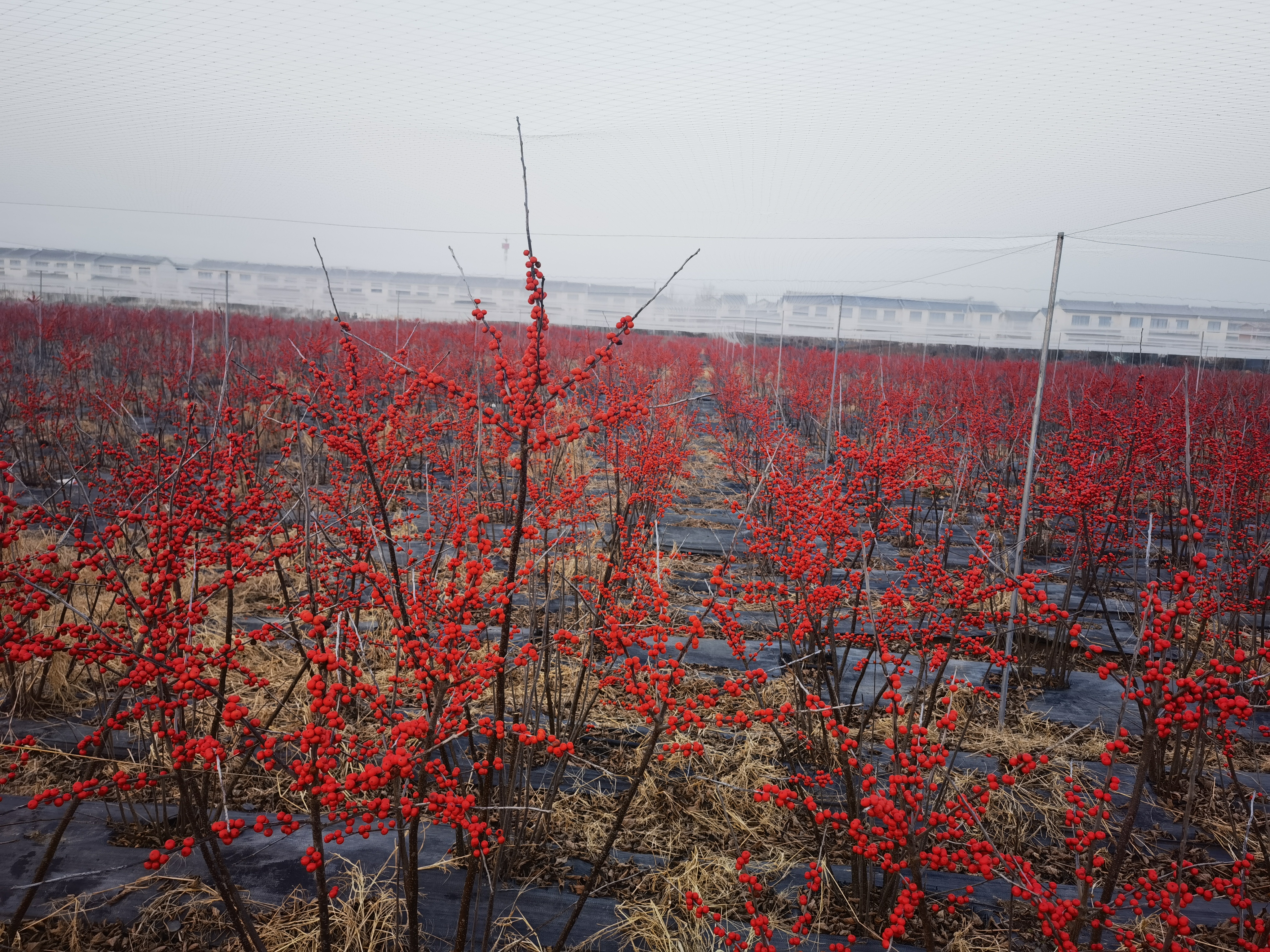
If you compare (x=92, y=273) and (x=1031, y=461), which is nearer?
(x=1031, y=461)

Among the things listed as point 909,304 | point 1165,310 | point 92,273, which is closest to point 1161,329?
point 1165,310

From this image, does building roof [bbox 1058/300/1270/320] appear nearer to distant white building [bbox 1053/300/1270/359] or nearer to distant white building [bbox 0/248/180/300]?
distant white building [bbox 1053/300/1270/359]

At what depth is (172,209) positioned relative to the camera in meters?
10.6

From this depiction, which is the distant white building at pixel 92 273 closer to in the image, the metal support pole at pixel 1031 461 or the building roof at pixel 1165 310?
the metal support pole at pixel 1031 461

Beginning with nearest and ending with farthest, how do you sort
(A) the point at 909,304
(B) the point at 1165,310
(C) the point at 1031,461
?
(C) the point at 1031,461, (B) the point at 1165,310, (A) the point at 909,304

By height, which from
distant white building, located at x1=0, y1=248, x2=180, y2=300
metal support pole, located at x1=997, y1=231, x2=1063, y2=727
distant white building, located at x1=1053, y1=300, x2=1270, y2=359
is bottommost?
metal support pole, located at x1=997, y1=231, x2=1063, y2=727

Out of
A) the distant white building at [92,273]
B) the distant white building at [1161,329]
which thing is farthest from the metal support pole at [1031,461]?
the distant white building at [92,273]

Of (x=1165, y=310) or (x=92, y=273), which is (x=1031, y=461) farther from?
(x=92, y=273)

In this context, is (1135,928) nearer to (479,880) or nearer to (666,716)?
(666,716)

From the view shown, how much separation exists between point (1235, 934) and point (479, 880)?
2.63 meters

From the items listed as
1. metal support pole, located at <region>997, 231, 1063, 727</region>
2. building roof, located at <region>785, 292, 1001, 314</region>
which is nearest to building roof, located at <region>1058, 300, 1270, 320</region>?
building roof, located at <region>785, 292, 1001, 314</region>

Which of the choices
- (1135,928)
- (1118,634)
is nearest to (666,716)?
(1135,928)

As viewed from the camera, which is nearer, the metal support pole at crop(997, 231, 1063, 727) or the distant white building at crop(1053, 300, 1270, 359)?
the metal support pole at crop(997, 231, 1063, 727)

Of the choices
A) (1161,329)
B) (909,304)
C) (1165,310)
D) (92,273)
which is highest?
(909,304)
